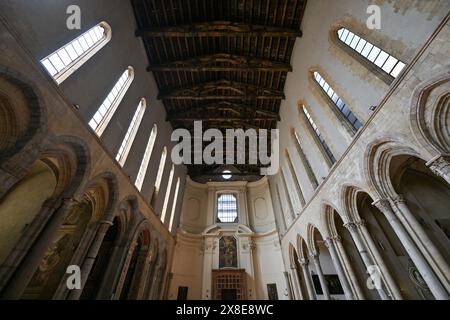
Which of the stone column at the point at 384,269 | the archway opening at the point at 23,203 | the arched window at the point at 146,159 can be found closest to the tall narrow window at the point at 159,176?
the arched window at the point at 146,159

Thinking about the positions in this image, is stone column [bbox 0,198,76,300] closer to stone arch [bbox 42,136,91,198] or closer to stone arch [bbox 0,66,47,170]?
stone arch [bbox 42,136,91,198]

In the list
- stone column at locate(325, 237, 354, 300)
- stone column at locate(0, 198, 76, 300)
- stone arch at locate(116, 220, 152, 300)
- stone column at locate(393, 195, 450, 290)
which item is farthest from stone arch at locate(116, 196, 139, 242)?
stone column at locate(393, 195, 450, 290)

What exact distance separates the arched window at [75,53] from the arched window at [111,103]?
154cm

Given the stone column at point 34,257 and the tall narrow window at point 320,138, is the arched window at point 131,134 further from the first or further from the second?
the tall narrow window at point 320,138

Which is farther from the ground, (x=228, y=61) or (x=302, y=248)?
(x=228, y=61)

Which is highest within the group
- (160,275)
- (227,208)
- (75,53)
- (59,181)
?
(227,208)

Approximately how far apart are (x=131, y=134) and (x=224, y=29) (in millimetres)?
7339

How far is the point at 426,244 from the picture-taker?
505 centimetres

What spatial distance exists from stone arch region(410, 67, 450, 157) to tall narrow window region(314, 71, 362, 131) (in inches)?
91.7

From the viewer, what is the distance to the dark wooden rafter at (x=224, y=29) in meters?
10.2

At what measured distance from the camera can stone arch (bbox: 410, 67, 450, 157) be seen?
4.51 meters

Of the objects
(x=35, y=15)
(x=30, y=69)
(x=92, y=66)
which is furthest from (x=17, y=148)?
(x=92, y=66)

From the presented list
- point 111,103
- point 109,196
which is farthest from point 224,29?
point 109,196

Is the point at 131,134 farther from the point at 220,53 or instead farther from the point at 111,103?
the point at 220,53
